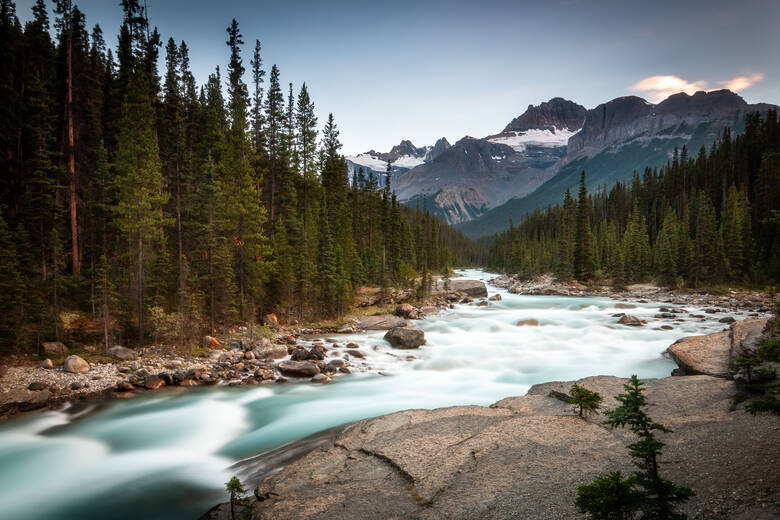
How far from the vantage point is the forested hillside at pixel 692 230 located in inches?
2085

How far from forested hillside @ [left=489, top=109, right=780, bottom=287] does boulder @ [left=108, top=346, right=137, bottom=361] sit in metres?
44.6

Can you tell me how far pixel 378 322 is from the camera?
3092 cm

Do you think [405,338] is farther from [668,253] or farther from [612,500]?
[668,253]

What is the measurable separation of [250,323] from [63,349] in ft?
32.0

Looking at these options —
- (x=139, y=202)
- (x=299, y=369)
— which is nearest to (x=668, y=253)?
(x=299, y=369)

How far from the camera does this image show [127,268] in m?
22.3

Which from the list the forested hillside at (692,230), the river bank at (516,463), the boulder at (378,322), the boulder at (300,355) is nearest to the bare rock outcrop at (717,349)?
the river bank at (516,463)

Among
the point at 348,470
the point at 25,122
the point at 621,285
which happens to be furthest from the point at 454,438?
the point at 621,285

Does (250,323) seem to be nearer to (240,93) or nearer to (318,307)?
(318,307)

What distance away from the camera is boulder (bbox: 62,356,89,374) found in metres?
17.0

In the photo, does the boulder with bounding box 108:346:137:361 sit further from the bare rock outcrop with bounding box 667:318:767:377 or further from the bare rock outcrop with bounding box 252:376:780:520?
the bare rock outcrop with bounding box 667:318:767:377

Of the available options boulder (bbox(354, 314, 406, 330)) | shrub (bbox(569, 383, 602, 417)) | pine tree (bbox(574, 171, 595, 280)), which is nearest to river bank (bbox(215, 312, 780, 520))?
shrub (bbox(569, 383, 602, 417))

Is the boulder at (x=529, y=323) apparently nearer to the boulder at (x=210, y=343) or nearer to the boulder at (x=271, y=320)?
the boulder at (x=271, y=320)

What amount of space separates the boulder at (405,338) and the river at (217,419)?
1.00 metres
